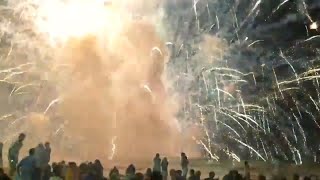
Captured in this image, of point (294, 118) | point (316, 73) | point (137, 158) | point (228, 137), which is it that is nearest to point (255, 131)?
point (228, 137)

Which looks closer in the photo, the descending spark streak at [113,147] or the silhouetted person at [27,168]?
the silhouetted person at [27,168]

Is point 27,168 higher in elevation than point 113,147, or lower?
lower

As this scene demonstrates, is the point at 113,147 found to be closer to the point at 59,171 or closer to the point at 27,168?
the point at 59,171

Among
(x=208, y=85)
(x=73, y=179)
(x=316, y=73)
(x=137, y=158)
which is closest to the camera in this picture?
(x=73, y=179)

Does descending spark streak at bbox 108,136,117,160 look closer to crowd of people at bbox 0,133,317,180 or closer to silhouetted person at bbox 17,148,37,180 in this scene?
crowd of people at bbox 0,133,317,180

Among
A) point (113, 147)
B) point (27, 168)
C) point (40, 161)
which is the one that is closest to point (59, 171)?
point (40, 161)

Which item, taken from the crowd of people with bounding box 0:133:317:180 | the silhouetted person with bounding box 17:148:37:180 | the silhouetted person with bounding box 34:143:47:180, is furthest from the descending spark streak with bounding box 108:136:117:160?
the silhouetted person with bounding box 17:148:37:180

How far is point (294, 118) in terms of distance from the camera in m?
28.7

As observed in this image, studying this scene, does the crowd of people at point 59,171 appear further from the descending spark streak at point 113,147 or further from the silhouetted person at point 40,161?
the descending spark streak at point 113,147

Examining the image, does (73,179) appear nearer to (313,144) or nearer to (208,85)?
(208,85)

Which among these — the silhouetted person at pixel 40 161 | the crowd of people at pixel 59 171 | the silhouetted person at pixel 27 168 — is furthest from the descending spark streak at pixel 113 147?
the silhouetted person at pixel 27 168

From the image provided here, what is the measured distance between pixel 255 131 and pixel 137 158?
6.45 metres

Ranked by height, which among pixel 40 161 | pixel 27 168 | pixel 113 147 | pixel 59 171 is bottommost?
pixel 27 168

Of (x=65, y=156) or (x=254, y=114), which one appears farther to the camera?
(x=65, y=156)
